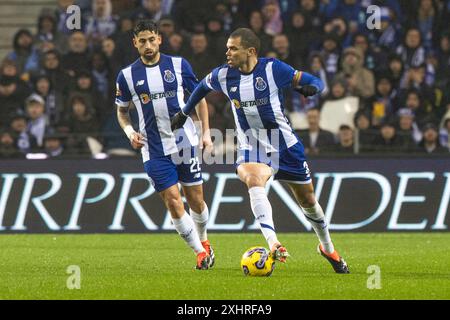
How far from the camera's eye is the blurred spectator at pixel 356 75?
18188 mm

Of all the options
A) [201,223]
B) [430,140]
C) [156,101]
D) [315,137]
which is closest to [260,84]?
[156,101]

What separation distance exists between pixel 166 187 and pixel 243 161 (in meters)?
0.91

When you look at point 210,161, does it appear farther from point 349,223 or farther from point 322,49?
point 322,49

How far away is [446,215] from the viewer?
15.8 m

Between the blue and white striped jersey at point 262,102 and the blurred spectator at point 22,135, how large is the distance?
7306mm

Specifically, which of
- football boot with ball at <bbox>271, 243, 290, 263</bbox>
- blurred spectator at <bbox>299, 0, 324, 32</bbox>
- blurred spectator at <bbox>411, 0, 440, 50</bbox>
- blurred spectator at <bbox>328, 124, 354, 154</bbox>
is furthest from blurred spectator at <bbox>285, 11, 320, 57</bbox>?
football boot with ball at <bbox>271, 243, 290, 263</bbox>

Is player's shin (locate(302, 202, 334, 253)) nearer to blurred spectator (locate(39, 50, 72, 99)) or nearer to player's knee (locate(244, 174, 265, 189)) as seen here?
player's knee (locate(244, 174, 265, 189))

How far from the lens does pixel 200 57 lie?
60.4 ft

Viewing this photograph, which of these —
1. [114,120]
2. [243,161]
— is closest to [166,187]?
[243,161]

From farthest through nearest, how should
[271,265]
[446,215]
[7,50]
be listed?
[7,50]
[446,215]
[271,265]

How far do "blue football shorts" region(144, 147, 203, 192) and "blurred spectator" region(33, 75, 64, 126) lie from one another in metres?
7.31

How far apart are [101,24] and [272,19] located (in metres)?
2.83

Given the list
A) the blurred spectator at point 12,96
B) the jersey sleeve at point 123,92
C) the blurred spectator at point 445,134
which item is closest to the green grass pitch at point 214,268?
the jersey sleeve at point 123,92

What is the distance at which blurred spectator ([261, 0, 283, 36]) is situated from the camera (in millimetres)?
19312
